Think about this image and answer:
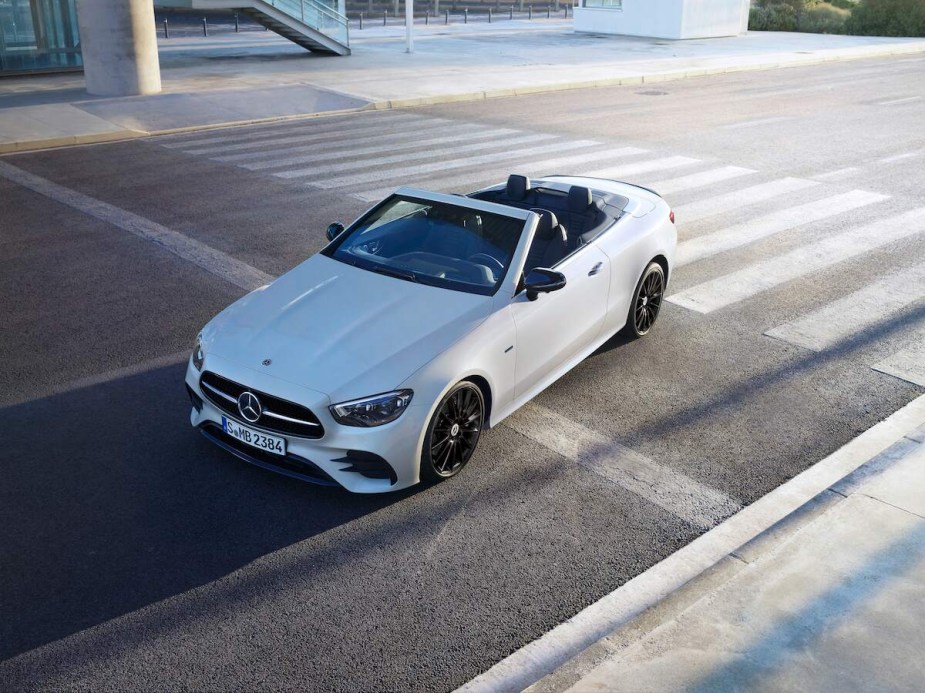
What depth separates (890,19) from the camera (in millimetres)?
45156

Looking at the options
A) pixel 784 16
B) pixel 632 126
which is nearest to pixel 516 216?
pixel 632 126

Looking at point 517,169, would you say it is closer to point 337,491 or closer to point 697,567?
point 337,491

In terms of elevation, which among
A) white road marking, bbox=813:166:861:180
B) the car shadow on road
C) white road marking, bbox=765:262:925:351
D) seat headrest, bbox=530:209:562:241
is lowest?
the car shadow on road

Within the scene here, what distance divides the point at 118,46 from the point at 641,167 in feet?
43.1

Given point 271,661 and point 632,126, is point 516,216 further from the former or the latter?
point 632,126

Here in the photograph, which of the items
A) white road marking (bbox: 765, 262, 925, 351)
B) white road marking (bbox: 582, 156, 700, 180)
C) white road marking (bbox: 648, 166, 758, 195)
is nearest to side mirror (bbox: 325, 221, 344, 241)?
white road marking (bbox: 765, 262, 925, 351)

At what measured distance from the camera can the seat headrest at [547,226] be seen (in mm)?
6969

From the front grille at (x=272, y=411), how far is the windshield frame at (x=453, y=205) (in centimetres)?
148

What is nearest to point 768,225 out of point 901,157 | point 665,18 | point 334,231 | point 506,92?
point 901,157

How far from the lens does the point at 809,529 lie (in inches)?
218

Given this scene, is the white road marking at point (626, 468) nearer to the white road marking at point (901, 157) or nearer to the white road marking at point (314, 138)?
the white road marking at point (314, 138)

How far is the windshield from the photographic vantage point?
656 centimetres

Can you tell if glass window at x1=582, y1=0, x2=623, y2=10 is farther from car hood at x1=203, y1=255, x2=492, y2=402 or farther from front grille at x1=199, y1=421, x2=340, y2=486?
front grille at x1=199, y1=421, x2=340, y2=486

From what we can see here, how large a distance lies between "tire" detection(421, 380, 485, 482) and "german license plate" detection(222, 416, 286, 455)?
2.90 ft
